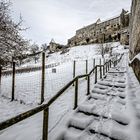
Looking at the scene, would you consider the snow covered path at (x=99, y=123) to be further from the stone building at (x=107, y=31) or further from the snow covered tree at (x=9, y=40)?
the stone building at (x=107, y=31)

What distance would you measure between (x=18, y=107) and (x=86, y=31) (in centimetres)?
10073

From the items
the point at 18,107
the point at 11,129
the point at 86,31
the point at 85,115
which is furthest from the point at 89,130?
the point at 86,31

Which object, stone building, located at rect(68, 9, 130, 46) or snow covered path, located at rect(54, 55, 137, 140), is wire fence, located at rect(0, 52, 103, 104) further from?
stone building, located at rect(68, 9, 130, 46)

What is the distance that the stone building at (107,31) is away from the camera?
2990 inches

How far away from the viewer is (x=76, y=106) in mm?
4840

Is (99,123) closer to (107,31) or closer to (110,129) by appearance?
(110,129)

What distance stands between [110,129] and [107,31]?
3387 inches

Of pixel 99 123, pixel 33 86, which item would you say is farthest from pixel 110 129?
pixel 33 86

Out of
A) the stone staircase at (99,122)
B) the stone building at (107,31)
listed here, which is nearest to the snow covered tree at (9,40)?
the stone staircase at (99,122)

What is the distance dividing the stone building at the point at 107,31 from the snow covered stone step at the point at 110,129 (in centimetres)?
5987

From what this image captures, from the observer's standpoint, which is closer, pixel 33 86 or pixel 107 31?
pixel 33 86

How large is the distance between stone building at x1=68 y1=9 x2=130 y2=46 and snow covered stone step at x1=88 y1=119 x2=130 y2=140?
196 feet

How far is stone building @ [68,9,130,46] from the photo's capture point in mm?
75938

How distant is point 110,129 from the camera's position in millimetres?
3564
